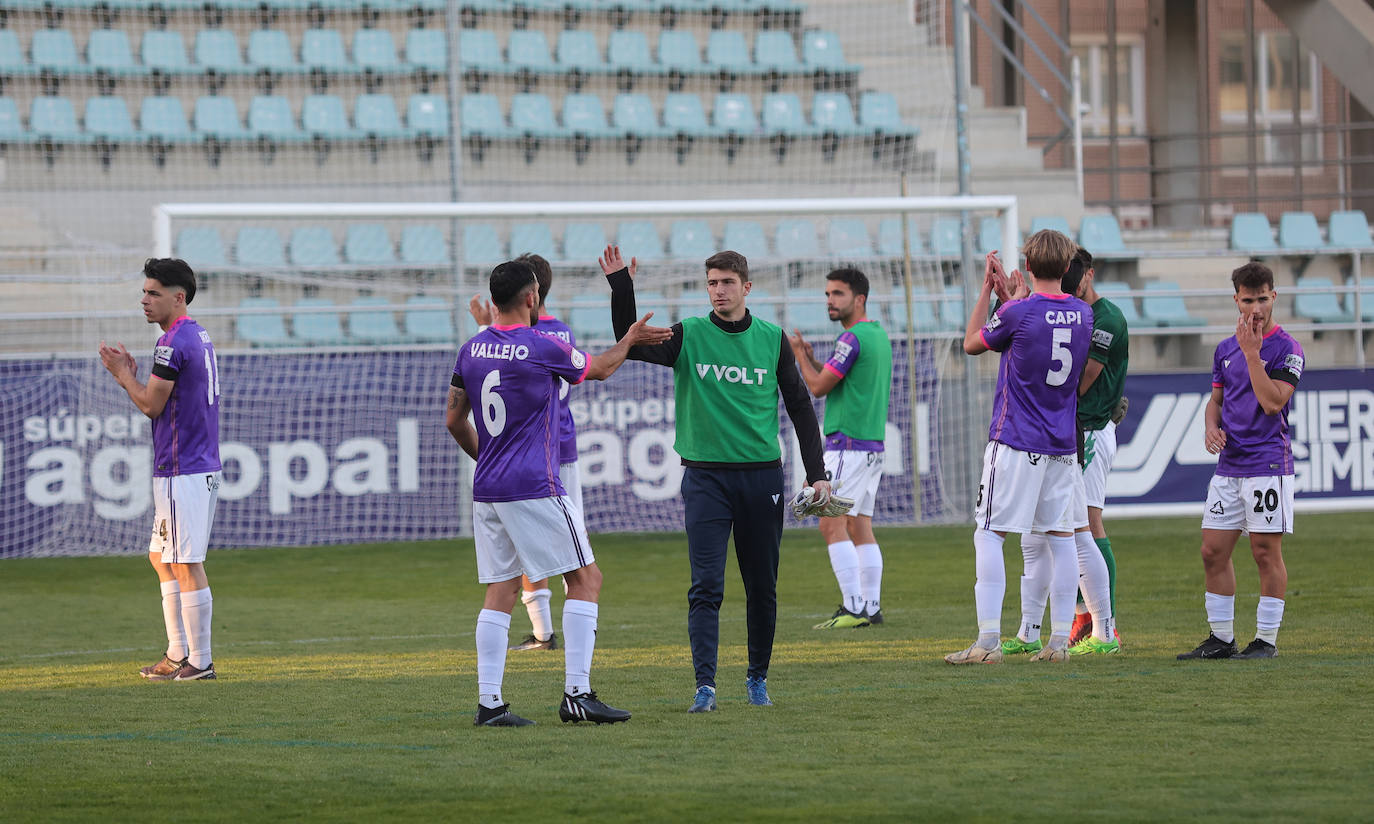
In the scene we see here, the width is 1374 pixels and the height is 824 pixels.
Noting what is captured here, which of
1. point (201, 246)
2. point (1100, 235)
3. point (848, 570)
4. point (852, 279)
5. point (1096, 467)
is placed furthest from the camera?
point (1100, 235)

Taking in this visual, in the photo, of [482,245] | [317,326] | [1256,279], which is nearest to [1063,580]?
[1256,279]

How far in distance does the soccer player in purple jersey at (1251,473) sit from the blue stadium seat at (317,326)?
34.5 feet

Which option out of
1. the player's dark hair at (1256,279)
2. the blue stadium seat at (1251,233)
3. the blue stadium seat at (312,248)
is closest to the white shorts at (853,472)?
the player's dark hair at (1256,279)

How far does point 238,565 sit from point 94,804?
30.1 ft

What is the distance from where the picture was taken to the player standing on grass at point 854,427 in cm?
904

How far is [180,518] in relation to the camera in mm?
7664

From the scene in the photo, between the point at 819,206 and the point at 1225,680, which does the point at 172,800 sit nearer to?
the point at 1225,680

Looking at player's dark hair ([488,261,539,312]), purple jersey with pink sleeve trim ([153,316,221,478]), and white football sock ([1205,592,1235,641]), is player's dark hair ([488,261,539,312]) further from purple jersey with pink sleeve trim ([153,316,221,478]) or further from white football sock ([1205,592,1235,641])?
white football sock ([1205,592,1235,641])

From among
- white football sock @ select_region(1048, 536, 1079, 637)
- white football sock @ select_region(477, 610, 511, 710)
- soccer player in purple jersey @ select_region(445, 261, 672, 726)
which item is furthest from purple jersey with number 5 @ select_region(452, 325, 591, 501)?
white football sock @ select_region(1048, 536, 1079, 637)

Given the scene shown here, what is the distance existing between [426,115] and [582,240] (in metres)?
2.90

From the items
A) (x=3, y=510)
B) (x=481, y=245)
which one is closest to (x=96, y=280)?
(x=3, y=510)

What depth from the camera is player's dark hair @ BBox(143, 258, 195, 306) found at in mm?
7652

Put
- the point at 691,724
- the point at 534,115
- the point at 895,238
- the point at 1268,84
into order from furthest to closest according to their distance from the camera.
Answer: the point at 1268,84 → the point at 534,115 → the point at 895,238 → the point at 691,724

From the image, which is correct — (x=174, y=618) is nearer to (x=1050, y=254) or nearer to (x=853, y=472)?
(x=853, y=472)
